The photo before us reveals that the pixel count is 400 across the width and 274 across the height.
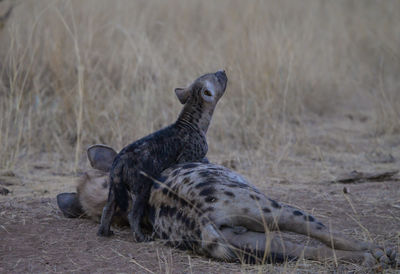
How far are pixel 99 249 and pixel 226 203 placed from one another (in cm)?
87

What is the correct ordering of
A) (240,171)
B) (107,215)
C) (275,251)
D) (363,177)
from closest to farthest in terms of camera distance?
1. (275,251)
2. (107,215)
3. (363,177)
4. (240,171)

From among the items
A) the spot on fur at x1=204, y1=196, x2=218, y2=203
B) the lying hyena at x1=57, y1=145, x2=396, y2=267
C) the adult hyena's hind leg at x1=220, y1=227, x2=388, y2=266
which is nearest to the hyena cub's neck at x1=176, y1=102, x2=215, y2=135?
the lying hyena at x1=57, y1=145, x2=396, y2=267

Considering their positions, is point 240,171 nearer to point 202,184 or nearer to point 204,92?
point 204,92

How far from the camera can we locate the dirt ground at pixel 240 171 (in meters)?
3.31

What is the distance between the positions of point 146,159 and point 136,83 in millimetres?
3106

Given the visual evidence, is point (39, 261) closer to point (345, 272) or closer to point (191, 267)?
point (191, 267)

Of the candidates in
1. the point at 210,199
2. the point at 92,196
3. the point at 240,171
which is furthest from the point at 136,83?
the point at 210,199

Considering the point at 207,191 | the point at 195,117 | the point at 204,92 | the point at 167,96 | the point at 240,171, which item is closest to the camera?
the point at 207,191

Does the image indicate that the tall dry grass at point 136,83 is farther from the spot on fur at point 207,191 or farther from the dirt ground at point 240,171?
the spot on fur at point 207,191

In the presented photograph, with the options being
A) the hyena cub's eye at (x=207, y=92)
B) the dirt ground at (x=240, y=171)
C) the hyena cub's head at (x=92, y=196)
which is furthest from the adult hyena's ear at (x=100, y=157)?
the hyena cub's eye at (x=207, y=92)

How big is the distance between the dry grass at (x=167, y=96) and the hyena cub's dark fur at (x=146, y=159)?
3.41ft

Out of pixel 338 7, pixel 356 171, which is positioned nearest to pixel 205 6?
pixel 338 7

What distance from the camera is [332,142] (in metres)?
7.09

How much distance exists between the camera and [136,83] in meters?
6.89
